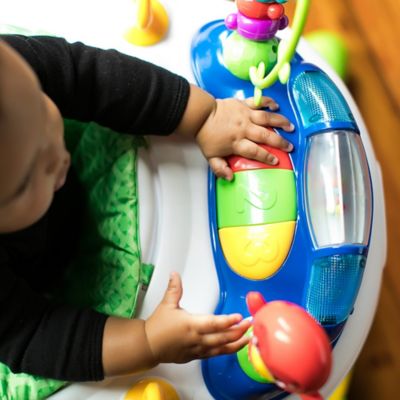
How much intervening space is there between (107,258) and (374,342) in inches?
16.5

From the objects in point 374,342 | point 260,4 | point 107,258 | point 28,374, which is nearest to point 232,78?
point 260,4

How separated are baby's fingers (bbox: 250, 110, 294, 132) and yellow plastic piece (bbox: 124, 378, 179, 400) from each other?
9.2 inches

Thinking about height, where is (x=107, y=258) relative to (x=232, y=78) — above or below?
below

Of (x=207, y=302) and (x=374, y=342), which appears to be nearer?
(x=207, y=302)

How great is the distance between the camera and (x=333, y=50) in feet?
2.79

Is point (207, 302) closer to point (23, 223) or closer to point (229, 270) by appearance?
point (229, 270)

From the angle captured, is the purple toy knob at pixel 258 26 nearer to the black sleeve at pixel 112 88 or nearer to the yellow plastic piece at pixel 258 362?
the black sleeve at pixel 112 88

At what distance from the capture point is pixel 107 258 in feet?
1.83

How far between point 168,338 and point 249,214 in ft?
0.41

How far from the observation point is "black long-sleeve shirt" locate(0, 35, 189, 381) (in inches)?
18.7

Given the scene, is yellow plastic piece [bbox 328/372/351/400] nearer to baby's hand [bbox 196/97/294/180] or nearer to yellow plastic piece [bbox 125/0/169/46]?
baby's hand [bbox 196/97/294/180]

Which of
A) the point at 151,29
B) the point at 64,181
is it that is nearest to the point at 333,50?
the point at 151,29

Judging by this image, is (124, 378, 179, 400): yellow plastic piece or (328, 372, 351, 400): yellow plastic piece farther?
(328, 372, 351, 400): yellow plastic piece

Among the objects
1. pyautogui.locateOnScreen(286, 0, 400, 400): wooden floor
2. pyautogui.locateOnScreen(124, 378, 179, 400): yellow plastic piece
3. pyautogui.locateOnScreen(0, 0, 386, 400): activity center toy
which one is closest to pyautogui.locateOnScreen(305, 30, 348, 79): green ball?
pyautogui.locateOnScreen(286, 0, 400, 400): wooden floor
